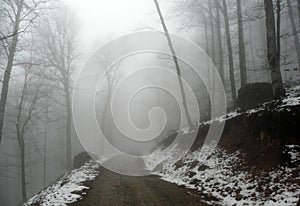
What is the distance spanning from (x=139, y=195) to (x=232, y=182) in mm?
3008

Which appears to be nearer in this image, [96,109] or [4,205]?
[4,205]

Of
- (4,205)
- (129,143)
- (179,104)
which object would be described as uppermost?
(179,104)

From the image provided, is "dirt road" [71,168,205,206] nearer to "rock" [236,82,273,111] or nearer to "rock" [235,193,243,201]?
"rock" [235,193,243,201]

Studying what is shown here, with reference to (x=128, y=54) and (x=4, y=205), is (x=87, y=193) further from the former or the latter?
(x=4, y=205)

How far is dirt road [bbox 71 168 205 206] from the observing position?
809 cm

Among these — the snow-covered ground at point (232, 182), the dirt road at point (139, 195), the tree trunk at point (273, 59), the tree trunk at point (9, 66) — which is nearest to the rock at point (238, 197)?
the snow-covered ground at point (232, 182)

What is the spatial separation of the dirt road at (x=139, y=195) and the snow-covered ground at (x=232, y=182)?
0.65m

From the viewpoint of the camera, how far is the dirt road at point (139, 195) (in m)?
8.09

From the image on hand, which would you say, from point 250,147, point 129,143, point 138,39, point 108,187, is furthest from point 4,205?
point 250,147

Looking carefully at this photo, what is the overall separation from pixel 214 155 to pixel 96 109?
158ft

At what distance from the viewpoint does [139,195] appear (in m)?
9.12

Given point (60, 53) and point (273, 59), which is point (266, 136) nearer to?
point (273, 59)

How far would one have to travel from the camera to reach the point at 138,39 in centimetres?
3322

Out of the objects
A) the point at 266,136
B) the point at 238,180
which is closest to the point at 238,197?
the point at 238,180
